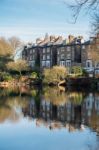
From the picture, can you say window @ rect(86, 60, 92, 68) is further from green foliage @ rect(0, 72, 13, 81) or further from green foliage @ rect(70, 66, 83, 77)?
green foliage @ rect(0, 72, 13, 81)

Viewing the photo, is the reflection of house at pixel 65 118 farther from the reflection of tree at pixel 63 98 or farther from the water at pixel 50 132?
the reflection of tree at pixel 63 98

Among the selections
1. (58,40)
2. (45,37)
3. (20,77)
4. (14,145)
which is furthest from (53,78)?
(14,145)

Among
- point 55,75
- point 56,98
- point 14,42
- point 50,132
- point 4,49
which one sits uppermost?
point 14,42

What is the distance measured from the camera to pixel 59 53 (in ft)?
279

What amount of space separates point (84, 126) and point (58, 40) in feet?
224

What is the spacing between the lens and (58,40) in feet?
289

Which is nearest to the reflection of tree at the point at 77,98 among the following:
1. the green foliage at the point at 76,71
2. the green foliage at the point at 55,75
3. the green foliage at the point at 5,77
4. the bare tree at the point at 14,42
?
the green foliage at the point at 55,75

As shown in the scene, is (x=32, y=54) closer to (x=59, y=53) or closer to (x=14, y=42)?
(x=14, y=42)

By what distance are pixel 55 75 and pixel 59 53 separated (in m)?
22.3

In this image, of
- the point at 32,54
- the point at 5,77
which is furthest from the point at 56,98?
the point at 32,54

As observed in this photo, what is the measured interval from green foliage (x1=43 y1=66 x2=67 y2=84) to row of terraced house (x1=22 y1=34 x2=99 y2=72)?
11327mm

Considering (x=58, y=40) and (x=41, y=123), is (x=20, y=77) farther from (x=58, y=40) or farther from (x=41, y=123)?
(x=41, y=123)

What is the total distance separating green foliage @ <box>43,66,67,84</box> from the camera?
6368 centimetres

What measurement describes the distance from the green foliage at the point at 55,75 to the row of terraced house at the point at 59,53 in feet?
37.2
